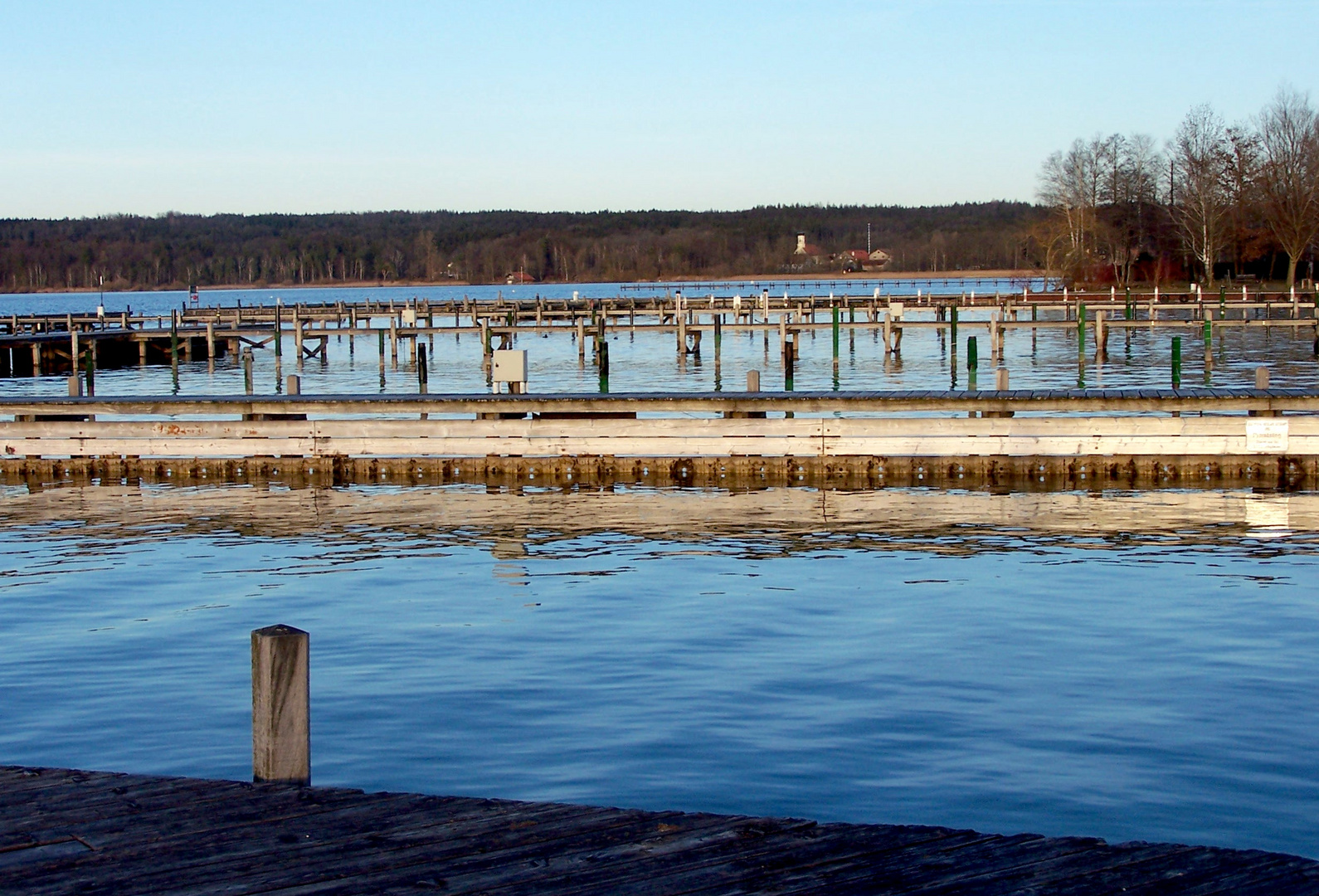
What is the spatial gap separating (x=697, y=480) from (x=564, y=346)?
5416 centimetres

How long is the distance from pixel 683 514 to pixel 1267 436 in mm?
8062

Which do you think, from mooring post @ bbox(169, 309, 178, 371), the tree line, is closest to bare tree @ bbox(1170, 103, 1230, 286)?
the tree line

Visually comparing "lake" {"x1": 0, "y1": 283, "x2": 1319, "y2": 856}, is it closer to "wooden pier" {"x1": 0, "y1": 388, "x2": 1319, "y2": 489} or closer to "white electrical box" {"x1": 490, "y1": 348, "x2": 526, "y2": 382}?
"wooden pier" {"x1": 0, "y1": 388, "x2": 1319, "y2": 489}

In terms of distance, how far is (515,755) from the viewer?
938 centimetres

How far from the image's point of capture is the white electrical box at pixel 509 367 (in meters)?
22.5

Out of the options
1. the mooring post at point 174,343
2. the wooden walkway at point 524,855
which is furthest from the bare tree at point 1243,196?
the wooden walkway at point 524,855

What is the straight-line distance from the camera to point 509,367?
2280 centimetres

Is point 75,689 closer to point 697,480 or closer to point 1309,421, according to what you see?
point 697,480

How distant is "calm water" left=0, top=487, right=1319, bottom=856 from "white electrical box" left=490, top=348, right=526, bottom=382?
3.26 m

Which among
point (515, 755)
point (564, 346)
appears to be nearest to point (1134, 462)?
point (515, 755)

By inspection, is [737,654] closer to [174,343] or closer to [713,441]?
[713,441]

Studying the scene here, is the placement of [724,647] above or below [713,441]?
below

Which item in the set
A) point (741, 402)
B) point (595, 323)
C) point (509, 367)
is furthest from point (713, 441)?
point (595, 323)

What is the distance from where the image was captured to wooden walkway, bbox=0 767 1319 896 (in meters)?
5.41
